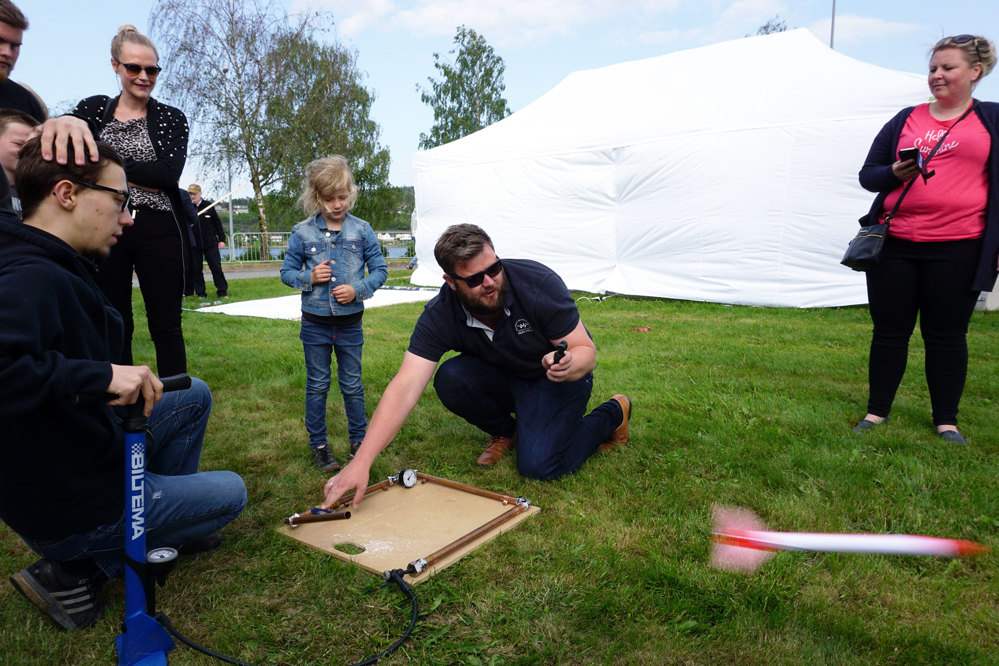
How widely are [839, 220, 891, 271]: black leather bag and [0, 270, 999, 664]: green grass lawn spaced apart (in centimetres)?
88

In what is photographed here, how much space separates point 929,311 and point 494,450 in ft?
Result: 7.71

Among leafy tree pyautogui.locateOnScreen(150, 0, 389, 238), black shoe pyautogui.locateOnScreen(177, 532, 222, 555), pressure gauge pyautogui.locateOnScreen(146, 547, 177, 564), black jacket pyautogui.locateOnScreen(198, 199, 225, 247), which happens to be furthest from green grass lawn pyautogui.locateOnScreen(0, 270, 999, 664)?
leafy tree pyautogui.locateOnScreen(150, 0, 389, 238)

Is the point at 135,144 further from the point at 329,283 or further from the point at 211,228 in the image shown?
the point at 211,228

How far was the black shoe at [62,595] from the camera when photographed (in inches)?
75.3

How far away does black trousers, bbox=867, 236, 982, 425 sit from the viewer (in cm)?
328

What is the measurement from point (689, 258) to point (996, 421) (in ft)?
20.5

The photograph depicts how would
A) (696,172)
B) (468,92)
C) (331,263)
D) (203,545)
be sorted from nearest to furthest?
(203,545), (331,263), (696,172), (468,92)

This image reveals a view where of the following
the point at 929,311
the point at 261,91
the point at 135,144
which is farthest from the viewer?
the point at 261,91

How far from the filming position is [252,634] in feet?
6.20

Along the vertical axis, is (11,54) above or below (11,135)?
above

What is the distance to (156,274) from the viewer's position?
3082 millimetres

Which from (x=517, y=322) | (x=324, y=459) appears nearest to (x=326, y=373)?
(x=324, y=459)

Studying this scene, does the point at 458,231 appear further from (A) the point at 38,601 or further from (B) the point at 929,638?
(B) the point at 929,638

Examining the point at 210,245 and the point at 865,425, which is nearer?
the point at 865,425
